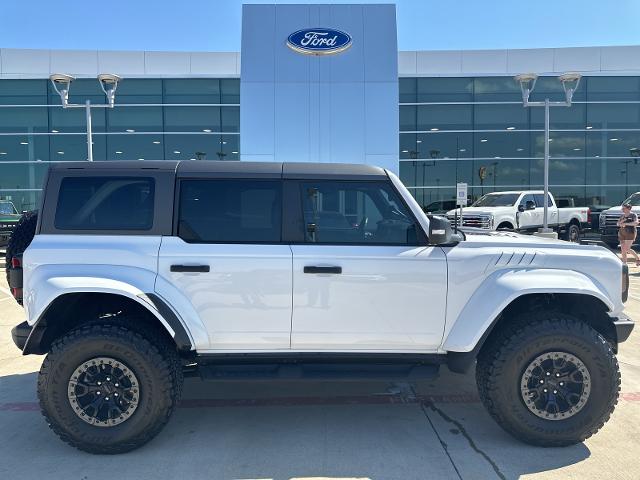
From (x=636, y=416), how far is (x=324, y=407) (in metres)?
2.49

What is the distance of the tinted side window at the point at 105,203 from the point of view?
340 centimetres

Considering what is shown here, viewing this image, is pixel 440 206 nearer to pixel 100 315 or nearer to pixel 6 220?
pixel 6 220

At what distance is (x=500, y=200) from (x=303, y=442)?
14.4 m

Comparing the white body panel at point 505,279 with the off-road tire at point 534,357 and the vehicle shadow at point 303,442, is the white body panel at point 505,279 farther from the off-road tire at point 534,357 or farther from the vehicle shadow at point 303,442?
the vehicle shadow at point 303,442

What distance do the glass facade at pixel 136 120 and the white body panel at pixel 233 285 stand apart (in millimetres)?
18974

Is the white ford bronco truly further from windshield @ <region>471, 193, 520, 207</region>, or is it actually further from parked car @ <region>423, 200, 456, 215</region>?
parked car @ <region>423, 200, 456, 215</region>

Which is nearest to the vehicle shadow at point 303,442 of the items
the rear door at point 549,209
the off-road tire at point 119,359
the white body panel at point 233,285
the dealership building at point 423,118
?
the off-road tire at point 119,359

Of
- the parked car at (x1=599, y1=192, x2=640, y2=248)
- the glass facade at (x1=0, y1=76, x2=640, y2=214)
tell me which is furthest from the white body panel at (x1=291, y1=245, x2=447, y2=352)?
the glass facade at (x1=0, y1=76, x2=640, y2=214)

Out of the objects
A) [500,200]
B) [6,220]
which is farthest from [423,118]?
[6,220]

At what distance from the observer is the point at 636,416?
3.85 metres

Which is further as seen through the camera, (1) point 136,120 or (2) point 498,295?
(1) point 136,120

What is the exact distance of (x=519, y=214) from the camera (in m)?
15.7

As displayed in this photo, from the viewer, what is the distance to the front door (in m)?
3.33

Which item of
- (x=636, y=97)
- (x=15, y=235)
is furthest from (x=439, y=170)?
(x=15, y=235)
